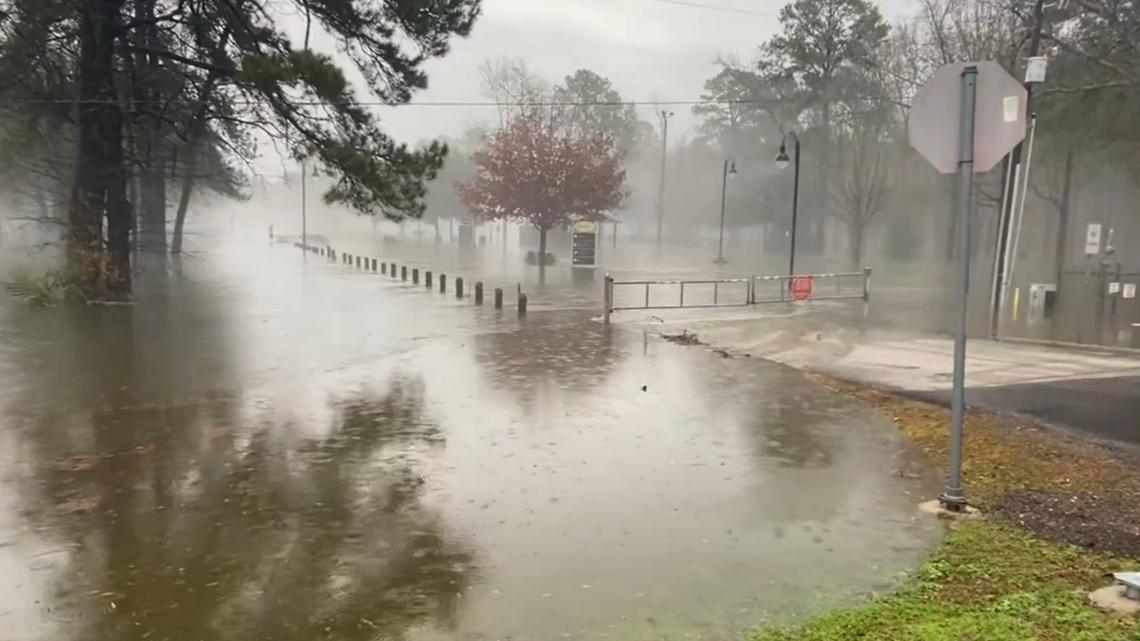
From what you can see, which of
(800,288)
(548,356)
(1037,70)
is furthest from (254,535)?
(800,288)

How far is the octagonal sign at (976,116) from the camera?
571 cm

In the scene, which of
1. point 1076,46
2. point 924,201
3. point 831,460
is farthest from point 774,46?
point 831,460

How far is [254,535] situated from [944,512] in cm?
483

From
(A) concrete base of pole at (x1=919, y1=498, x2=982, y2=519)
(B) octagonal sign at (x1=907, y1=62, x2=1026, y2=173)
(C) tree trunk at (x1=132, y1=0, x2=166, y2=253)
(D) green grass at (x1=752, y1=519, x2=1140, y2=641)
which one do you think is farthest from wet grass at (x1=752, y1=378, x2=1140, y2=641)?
(C) tree trunk at (x1=132, y1=0, x2=166, y2=253)

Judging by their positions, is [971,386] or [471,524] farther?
[971,386]

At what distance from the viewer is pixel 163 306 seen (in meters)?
22.0

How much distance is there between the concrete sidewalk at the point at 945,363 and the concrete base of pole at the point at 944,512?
3271 millimetres

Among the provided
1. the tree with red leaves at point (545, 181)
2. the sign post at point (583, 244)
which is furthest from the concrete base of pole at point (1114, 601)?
the tree with red leaves at point (545, 181)

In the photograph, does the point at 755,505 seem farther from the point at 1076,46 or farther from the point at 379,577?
the point at 1076,46

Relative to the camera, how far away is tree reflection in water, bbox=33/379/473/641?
4555 millimetres

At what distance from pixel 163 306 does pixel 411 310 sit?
20.9 ft

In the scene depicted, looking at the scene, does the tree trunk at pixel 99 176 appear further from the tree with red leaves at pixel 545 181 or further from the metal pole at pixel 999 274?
the tree with red leaves at pixel 545 181

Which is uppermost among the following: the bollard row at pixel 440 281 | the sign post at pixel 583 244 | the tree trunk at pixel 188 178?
the tree trunk at pixel 188 178

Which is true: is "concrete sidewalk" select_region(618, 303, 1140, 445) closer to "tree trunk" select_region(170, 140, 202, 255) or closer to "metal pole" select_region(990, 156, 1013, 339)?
"metal pole" select_region(990, 156, 1013, 339)
